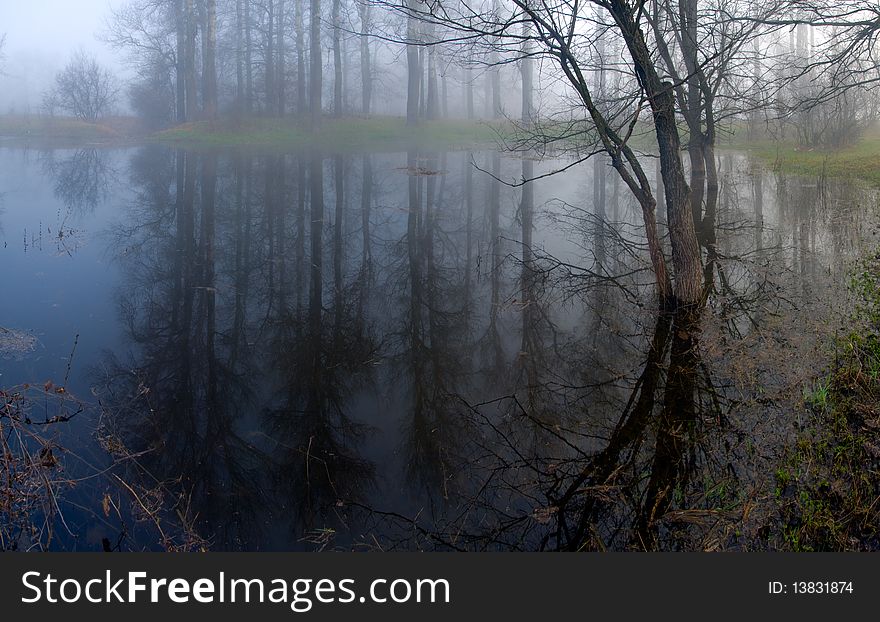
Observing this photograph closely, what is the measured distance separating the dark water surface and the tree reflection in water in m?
0.02

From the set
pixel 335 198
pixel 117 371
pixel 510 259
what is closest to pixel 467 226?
pixel 510 259

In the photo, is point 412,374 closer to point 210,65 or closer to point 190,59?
point 210,65

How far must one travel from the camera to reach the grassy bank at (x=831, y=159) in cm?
2100

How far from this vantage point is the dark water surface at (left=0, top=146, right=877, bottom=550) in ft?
14.5

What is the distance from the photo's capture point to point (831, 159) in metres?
24.0

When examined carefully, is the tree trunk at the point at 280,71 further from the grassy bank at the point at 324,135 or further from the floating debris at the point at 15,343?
the floating debris at the point at 15,343

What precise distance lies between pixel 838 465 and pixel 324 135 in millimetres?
33243

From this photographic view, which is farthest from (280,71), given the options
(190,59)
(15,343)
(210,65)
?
(15,343)

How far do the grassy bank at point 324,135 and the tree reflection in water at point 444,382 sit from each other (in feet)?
68.6

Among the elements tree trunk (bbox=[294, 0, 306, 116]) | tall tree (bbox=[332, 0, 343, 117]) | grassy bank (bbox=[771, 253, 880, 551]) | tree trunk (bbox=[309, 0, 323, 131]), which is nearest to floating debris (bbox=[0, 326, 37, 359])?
grassy bank (bbox=[771, 253, 880, 551])

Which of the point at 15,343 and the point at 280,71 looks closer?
the point at 15,343

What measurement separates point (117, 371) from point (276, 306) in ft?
8.09

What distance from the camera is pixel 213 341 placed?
25.2ft

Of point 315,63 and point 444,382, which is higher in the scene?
point 315,63
